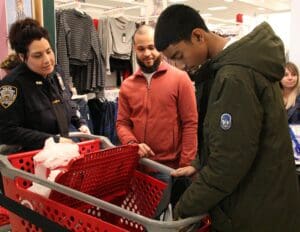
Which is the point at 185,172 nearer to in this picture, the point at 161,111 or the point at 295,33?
the point at 161,111

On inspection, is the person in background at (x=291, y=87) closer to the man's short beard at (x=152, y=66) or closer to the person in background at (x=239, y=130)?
the man's short beard at (x=152, y=66)

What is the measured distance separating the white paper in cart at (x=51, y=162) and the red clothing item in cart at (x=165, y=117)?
2.12 ft

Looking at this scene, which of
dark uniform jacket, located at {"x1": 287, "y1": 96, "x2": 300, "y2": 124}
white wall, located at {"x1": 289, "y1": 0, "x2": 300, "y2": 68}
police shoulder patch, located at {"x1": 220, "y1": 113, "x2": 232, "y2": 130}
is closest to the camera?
police shoulder patch, located at {"x1": 220, "y1": 113, "x2": 232, "y2": 130}

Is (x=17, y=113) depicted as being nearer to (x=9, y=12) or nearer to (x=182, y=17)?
(x=182, y=17)

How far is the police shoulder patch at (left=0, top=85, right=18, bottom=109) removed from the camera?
185cm

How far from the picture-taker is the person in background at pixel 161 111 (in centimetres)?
213

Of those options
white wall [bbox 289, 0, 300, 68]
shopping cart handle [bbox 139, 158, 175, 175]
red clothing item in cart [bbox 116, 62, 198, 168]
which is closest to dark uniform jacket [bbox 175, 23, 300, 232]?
shopping cart handle [bbox 139, 158, 175, 175]

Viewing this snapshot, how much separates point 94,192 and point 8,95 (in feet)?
2.28

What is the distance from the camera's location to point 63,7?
16.5ft

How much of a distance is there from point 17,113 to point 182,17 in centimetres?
99

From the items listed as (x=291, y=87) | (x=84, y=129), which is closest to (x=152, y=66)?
(x=84, y=129)

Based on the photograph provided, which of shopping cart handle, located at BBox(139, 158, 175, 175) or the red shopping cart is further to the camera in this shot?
shopping cart handle, located at BBox(139, 158, 175, 175)

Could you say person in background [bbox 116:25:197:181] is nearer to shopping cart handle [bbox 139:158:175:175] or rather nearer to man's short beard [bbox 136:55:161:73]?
man's short beard [bbox 136:55:161:73]

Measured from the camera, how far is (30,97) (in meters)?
1.88
